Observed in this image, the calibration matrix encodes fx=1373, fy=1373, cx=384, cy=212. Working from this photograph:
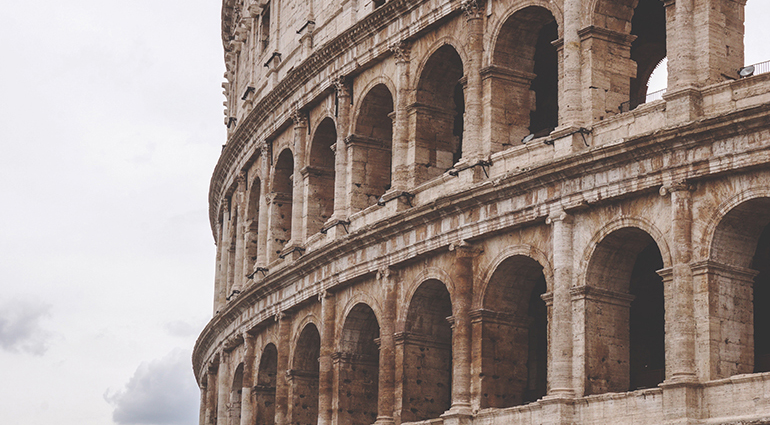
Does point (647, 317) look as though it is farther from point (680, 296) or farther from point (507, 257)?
point (680, 296)

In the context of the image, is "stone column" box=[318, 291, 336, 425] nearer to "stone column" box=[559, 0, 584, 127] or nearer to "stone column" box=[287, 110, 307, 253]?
"stone column" box=[287, 110, 307, 253]

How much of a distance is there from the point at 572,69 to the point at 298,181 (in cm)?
1069

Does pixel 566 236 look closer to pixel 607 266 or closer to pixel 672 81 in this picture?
pixel 607 266

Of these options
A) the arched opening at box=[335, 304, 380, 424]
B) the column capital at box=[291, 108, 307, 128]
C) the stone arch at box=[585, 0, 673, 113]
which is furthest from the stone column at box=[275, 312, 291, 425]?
the stone arch at box=[585, 0, 673, 113]

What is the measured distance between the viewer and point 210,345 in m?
41.2

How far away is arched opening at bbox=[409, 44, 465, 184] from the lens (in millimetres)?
28500

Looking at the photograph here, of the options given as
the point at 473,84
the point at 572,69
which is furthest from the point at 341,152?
the point at 572,69

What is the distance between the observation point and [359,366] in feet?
97.7

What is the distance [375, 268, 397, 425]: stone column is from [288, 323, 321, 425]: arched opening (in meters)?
4.06

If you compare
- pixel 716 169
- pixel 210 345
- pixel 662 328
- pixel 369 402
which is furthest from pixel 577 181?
pixel 210 345

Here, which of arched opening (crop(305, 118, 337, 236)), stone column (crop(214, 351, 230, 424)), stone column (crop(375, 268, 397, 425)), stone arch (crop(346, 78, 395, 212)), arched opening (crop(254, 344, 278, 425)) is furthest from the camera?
stone column (crop(214, 351, 230, 424))

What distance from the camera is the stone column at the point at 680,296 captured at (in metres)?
21.2

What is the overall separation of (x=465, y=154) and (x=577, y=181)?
3.61m

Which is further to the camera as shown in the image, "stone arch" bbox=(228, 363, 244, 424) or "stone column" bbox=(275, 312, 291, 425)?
"stone arch" bbox=(228, 363, 244, 424)
